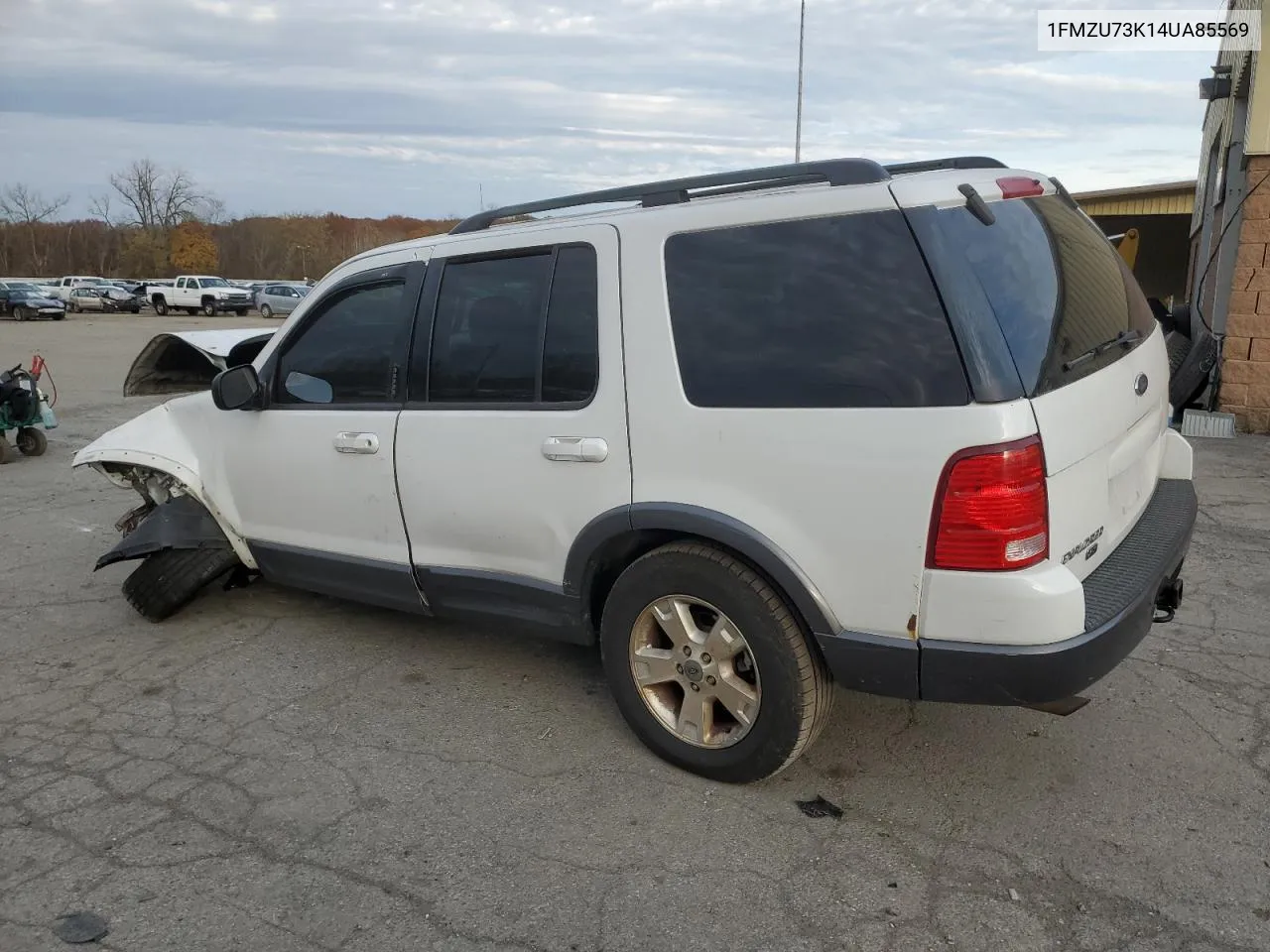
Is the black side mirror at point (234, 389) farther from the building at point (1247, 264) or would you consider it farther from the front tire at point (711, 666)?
the building at point (1247, 264)

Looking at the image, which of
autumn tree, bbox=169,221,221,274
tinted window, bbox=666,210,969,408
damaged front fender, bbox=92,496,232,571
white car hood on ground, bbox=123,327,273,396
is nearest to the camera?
tinted window, bbox=666,210,969,408

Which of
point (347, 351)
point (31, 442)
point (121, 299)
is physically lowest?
point (31, 442)

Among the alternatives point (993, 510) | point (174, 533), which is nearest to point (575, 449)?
point (993, 510)

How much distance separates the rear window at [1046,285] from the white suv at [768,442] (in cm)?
1

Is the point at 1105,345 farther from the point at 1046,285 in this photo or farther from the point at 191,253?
the point at 191,253

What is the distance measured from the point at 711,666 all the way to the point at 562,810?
2.19ft

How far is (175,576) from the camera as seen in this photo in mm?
4535

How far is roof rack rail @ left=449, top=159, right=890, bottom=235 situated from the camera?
2.78 meters

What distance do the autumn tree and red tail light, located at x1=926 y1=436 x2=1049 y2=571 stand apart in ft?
292

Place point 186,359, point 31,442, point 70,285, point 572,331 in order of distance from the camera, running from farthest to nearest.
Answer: point 70,285, point 31,442, point 186,359, point 572,331

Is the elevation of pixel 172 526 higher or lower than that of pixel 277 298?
lower

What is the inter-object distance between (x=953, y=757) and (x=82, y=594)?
4.67 m

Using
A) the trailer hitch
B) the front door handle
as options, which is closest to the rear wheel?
the front door handle

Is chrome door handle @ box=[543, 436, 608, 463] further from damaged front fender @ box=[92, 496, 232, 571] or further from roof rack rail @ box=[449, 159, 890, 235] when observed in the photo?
damaged front fender @ box=[92, 496, 232, 571]
